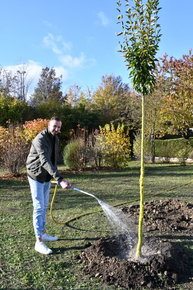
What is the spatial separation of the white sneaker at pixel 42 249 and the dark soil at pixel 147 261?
0.46 meters

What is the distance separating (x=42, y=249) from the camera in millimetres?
3975

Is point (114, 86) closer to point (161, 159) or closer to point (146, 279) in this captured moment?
point (161, 159)

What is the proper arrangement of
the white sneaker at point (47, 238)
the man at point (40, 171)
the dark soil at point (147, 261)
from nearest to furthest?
1. the dark soil at point (147, 261)
2. the man at point (40, 171)
3. the white sneaker at point (47, 238)

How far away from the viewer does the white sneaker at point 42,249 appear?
3.95 metres

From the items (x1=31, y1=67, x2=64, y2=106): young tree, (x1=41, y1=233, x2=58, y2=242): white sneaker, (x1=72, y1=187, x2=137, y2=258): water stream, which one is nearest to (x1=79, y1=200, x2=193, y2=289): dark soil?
(x1=72, y1=187, x2=137, y2=258): water stream

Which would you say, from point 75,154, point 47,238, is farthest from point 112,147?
point 47,238

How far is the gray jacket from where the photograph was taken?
3.81 m

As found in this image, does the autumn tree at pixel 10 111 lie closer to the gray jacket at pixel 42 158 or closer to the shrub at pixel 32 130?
the shrub at pixel 32 130

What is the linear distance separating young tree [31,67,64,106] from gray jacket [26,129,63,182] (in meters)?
33.7

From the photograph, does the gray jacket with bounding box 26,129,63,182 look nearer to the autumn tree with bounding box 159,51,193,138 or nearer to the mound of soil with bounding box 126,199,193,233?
the mound of soil with bounding box 126,199,193,233

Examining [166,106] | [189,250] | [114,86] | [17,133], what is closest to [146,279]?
[189,250]

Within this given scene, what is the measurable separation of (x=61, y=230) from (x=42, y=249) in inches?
39.5

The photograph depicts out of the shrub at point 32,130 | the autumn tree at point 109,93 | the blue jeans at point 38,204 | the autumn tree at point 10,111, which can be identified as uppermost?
the autumn tree at point 109,93

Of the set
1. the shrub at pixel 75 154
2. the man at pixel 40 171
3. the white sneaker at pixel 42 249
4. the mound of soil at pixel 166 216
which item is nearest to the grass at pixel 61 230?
the white sneaker at pixel 42 249
